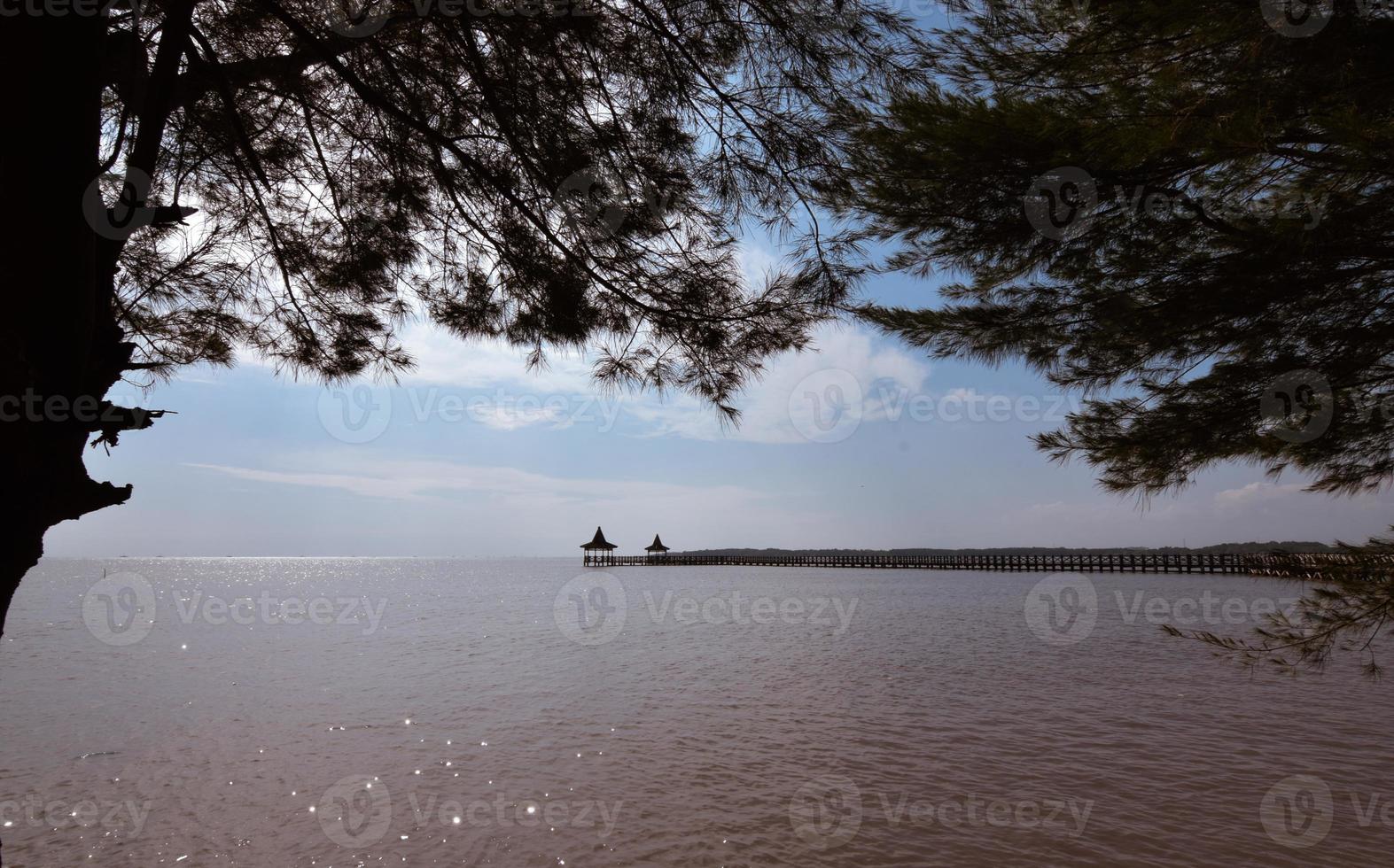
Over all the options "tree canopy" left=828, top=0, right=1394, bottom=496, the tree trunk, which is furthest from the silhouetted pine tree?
the tree trunk

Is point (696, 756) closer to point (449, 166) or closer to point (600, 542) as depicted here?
point (449, 166)

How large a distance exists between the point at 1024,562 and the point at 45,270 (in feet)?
166

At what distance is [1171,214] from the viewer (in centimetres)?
496

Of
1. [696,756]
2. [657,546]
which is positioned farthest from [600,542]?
[696,756]

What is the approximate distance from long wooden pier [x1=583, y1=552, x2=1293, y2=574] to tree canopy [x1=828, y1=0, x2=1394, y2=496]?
27077 millimetres

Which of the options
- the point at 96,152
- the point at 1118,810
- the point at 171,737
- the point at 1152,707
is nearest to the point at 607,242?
the point at 96,152

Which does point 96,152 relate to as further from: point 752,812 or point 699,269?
point 752,812

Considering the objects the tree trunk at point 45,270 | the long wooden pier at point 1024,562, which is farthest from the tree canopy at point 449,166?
the long wooden pier at point 1024,562

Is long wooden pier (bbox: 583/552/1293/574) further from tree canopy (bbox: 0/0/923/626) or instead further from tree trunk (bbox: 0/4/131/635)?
tree trunk (bbox: 0/4/131/635)

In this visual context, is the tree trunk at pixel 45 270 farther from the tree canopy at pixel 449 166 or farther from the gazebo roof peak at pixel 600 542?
the gazebo roof peak at pixel 600 542

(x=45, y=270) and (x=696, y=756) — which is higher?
(x=45, y=270)

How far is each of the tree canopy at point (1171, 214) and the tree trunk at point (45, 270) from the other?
12.2 ft

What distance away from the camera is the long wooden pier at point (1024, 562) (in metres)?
38.7

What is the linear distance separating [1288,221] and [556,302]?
440 cm
